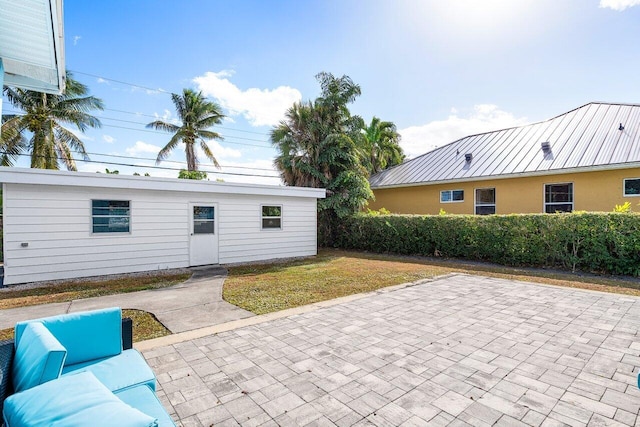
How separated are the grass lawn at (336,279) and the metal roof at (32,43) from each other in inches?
169

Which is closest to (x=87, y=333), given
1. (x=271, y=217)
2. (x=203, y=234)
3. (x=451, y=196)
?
(x=203, y=234)

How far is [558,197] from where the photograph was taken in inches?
476

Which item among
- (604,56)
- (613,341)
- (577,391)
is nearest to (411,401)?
(577,391)

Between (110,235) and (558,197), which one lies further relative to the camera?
(558,197)

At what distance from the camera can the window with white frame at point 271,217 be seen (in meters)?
11.1

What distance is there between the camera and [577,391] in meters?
2.71

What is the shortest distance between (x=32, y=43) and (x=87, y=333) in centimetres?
342

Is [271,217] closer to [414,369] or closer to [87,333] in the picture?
[414,369]

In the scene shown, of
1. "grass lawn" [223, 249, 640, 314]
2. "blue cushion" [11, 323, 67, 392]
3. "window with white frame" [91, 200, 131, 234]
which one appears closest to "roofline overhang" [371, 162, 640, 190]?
"grass lawn" [223, 249, 640, 314]

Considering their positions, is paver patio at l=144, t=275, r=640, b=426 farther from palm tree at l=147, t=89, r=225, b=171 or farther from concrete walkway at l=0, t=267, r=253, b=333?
palm tree at l=147, t=89, r=225, b=171

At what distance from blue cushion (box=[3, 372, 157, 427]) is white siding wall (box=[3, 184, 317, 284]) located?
26.2 ft

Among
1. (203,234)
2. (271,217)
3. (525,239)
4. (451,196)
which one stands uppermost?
(451,196)

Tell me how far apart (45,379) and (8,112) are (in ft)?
68.8

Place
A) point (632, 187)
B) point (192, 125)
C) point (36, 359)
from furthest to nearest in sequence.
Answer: point (192, 125)
point (632, 187)
point (36, 359)
